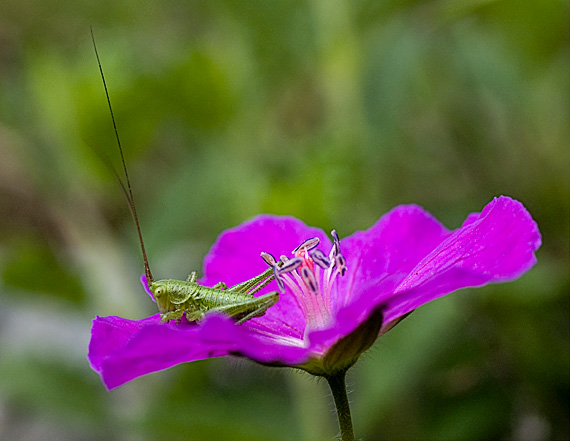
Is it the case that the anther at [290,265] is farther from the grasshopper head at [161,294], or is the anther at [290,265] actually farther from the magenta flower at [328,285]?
the grasshopper head at [161,294]

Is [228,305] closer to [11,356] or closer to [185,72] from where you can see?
[185,72]

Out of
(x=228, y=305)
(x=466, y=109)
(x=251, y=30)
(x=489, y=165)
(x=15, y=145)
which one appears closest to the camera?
(x=228, y=305)

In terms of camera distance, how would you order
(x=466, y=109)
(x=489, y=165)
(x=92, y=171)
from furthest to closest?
(x=466, y=109) < (x=489, y=165) < (x=92, y=171)

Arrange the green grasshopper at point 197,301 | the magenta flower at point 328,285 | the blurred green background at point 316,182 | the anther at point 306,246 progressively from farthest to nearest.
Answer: the blurred green background at point 316,182 → the anther at point 306,246 → the green grasshopper at point 197,301 → the magenta flower at point 328,285

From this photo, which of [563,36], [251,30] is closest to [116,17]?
[251,30]

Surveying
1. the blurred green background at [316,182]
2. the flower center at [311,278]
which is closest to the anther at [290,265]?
the flower center at [311,278]

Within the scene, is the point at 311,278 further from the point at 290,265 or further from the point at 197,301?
the point at 197,301
